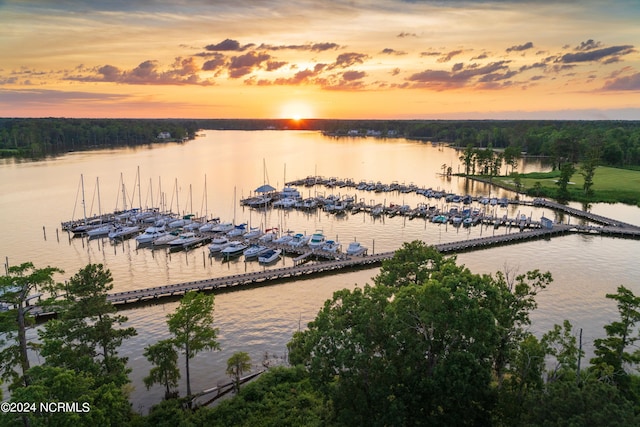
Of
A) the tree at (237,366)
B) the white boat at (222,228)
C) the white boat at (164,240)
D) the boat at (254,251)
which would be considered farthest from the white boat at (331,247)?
the tree at (237,366)

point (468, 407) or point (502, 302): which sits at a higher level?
point (502, 302)

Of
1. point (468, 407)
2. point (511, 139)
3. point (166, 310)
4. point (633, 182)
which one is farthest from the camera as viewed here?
point (511, 139)

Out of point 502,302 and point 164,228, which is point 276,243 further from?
point 502,302

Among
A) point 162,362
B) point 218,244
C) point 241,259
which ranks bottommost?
point 241,259

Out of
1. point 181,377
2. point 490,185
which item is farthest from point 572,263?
point 490,185

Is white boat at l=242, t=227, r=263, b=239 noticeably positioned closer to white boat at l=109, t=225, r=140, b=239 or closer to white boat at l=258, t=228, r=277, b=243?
white boat at l=258, t=228, r=277, b=243

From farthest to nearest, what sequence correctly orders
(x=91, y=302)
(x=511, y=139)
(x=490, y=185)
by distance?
(x=511, y=139), (x=490, y=185), (x=91, y=302)

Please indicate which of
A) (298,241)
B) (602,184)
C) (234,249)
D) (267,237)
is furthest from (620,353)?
(602,184)

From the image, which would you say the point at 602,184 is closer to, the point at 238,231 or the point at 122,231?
the point at 238,231

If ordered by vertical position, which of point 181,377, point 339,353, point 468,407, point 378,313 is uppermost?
point 378,313
